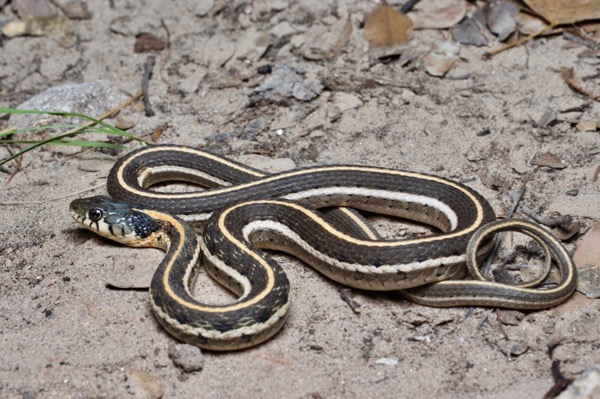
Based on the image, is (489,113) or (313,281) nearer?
(313,281)

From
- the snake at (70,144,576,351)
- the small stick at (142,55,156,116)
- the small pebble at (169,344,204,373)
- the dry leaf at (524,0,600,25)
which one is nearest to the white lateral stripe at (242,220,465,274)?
the snake at (70,144,576,351)

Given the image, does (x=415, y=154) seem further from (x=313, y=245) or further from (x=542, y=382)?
(x=542, y=382)

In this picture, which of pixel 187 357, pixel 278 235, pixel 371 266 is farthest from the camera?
pixel 278 235

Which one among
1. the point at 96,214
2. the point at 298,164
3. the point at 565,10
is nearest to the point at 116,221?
the point at 96,214

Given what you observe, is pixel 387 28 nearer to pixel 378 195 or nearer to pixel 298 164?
pixel 298 164

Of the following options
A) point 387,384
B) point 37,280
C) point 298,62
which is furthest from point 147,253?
point 298,62

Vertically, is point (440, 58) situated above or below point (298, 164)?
above
